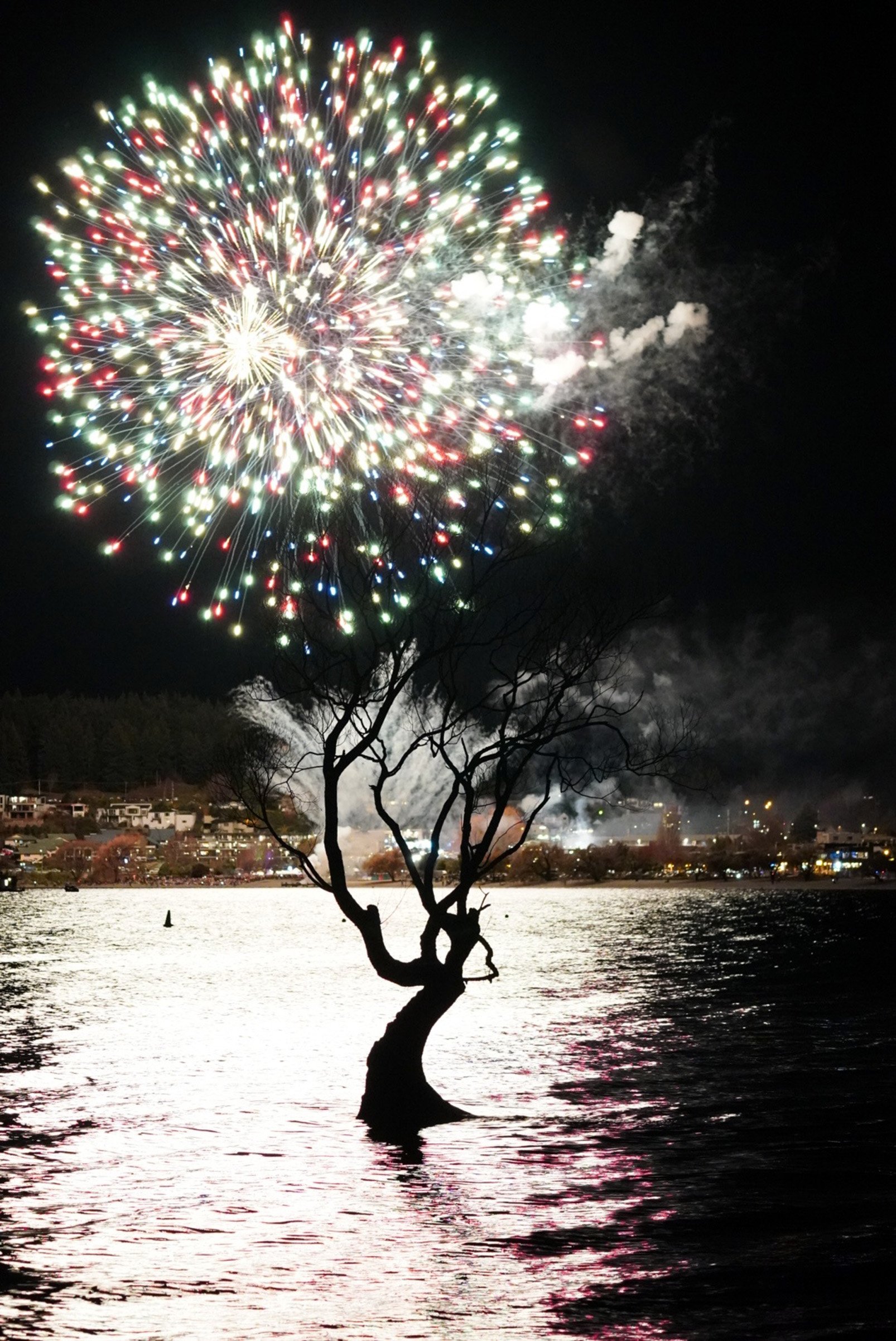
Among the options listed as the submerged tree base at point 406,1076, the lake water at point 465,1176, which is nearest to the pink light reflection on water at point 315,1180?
the lake water at point 465,1176

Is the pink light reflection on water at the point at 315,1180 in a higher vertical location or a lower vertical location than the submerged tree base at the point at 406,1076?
lower

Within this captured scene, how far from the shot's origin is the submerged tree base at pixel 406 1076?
22094 mm

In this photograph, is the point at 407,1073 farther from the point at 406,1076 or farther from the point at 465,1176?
the point at 465,1176

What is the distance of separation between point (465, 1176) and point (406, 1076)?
2.41 metres

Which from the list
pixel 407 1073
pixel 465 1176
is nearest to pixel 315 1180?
pixel 465 1176

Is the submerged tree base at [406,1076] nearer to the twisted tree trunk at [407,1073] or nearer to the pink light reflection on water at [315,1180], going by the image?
the twisted tree trunk at [407,1073]

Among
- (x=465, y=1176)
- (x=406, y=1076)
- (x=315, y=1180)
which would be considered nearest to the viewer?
(x=465, y=1176)

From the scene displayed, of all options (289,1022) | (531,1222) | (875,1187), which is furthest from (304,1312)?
(289,1022)

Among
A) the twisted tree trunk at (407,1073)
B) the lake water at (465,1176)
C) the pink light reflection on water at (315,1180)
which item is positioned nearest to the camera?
the lake water at (465,1176)

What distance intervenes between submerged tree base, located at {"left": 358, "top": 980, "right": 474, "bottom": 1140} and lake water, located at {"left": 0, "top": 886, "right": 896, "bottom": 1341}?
41 cm

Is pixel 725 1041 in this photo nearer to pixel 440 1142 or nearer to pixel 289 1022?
pixel 289 1022

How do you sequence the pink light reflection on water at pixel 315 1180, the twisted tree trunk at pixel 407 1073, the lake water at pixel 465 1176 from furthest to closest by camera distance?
the twisted tree trunk at pixel 407 1073, the pink light reflection on water at pixel 315 1180, the lake water at pixel 465 1176

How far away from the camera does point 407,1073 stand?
23.1 m

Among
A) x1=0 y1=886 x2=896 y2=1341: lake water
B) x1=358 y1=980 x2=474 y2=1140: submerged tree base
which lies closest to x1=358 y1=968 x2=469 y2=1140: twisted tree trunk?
x1=358 y1=980 x2=474 y2=1140: submerged tree base
